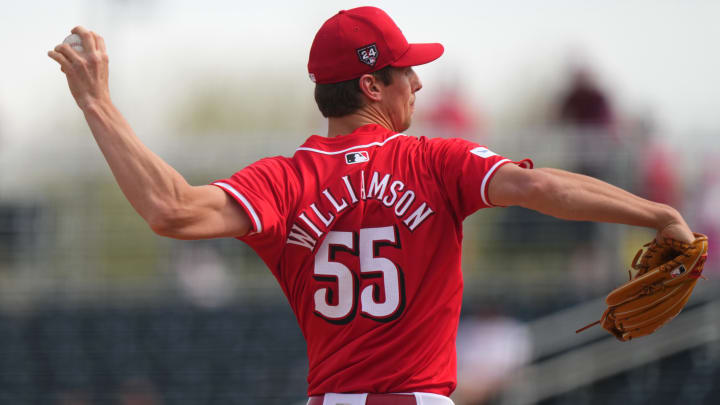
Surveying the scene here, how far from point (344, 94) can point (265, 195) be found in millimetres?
515

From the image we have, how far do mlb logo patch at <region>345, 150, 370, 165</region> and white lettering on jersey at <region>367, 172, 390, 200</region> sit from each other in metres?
0.09

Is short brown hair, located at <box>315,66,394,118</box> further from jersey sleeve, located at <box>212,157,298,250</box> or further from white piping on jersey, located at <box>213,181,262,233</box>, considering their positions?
white piping on jersey, located at <box>213,181,262,233</box>

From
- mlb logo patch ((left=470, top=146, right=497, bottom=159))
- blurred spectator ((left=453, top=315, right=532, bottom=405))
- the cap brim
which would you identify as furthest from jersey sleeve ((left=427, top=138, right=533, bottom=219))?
blurred spectator ((left=453, top=315, right=532, bottom=405))

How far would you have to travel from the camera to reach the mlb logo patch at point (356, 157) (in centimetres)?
299

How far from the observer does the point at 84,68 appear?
2.61m

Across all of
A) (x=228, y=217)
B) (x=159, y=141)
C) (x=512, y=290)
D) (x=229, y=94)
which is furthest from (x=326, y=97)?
(x=229, y=94)

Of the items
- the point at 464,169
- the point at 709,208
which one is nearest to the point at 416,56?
the point at 464,169

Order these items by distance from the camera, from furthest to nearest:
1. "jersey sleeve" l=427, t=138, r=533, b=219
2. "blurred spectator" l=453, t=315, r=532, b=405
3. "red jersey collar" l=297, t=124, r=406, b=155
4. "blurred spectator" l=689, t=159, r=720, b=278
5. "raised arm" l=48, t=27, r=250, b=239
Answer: "blurred spectator" l=689, t=159, r=720, b=278, "blurred spectator" l=453, t=315, r=532, b=405, "red jersey collar" l=297, t=124, r=406, b=155, "jersey sleeve" l=427, t=138, r=533, b=219, "raised arm" l=48, t=27, r=250, b=239

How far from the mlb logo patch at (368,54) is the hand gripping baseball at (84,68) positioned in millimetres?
864

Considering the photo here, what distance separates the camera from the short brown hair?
3135mm

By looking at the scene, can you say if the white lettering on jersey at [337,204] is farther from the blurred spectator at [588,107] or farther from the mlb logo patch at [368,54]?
the blurred spectator at [588,107]

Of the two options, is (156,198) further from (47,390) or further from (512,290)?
(47,390)

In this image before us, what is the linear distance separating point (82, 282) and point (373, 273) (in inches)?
303

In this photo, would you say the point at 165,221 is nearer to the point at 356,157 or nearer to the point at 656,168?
the point at 356,157
